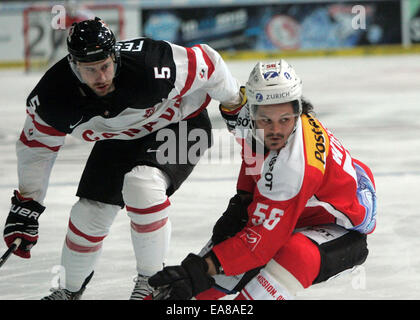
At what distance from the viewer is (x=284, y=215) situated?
6.86ft

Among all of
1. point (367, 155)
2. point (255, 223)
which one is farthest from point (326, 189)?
point (367, 155)

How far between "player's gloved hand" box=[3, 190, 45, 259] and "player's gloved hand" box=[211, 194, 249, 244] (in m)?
0.65

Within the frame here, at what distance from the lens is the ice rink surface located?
282cm

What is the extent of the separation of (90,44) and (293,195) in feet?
2.70

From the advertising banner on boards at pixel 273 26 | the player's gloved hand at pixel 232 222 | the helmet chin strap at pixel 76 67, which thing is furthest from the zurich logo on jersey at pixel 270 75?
the advertising banner on boards at pixel 273 26

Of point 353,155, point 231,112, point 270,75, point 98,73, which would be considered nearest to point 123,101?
point 98,73

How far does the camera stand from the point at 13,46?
40.8 feet

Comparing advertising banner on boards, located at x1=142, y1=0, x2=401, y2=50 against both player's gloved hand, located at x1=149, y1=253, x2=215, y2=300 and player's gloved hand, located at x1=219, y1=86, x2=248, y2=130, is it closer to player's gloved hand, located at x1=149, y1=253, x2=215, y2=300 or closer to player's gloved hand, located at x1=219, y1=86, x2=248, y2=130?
player's gloved hand, located at x1=219, y1=86, x2=248, y2=130

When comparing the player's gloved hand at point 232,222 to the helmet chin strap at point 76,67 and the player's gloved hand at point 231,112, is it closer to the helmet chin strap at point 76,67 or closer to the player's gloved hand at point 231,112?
the player's gloved hand at point 231,112

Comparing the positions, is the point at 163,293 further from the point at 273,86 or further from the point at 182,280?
the point at 273,86

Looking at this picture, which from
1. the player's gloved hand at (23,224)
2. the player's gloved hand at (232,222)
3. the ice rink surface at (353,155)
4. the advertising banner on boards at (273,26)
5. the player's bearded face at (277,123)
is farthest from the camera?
the advertising banner on boards at (273,26)

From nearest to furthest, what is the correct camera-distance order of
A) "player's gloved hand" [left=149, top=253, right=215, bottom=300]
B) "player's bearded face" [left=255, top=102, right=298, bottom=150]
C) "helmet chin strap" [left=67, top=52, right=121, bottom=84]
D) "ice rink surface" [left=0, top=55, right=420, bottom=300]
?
"player's gloved hand" [left=149, top=253, right=215, bottom=300], "player's bearded face" [left=255, top=102, right=298, bottom=150], "helmet chin strap" [left=67, top=52, right=121, bottom=84], "ice rink surface" [left=0, top=55, right=420, bottom=300]

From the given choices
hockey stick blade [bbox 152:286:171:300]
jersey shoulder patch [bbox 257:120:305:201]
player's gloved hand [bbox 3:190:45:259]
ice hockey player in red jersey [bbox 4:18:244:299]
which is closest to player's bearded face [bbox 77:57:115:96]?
ice hockey player in red jersey [bbox 4:18:244:299]

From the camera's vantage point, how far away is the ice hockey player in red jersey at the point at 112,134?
2.48 meters
